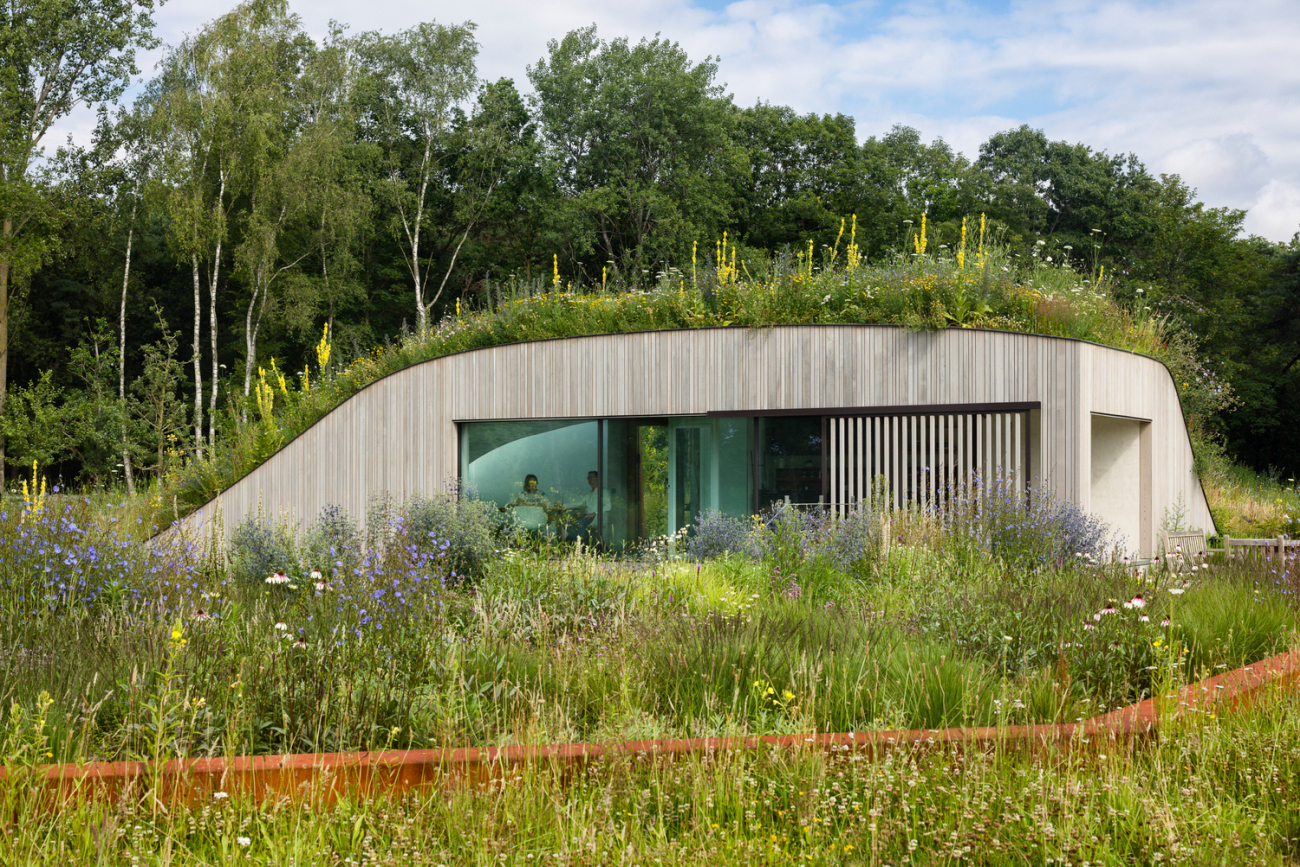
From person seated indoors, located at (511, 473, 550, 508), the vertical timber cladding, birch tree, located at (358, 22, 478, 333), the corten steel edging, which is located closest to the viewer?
the corten steel edging

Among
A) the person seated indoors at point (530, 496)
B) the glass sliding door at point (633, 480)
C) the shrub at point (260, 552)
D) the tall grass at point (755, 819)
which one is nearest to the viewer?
the tall grass at point (755, 819)

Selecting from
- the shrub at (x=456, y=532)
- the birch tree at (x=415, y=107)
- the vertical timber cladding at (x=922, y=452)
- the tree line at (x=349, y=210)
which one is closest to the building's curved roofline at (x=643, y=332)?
the vertical timber cladding at (x=922, y=452)

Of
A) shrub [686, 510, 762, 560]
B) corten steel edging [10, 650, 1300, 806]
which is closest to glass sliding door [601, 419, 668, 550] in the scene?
shrub [686, 510, 762, 560]

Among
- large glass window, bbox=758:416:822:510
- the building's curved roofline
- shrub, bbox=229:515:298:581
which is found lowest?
shrub, bbox=229:515:298:581

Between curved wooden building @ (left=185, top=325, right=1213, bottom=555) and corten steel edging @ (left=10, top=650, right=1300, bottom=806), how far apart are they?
657cm

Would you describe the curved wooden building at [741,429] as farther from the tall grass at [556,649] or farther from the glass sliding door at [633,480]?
the tall grass at [556,649]

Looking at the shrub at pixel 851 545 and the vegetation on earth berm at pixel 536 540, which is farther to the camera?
the shrub at pixel 851 545

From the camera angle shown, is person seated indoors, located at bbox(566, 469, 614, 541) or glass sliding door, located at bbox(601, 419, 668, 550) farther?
person seated indoors, located at bbox(566, 469, 614, 541)

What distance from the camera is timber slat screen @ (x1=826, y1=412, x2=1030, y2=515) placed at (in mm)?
9438

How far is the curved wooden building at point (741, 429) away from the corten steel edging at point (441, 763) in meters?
6.57

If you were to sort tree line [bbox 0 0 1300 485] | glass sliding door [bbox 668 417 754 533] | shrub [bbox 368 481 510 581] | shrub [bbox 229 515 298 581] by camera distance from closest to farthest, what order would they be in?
shrub [bbox 368 481 510 581] < shrub [bbox 229 515 298 581] < glass sliding door [bbox 668 417 754 533] < tree line [bbox 0 0 1300 485]

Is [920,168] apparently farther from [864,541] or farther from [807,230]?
[864,541]

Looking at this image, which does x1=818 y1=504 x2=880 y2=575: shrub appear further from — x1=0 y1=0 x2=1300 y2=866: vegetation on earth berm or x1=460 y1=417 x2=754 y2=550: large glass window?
x1=460 y1=417 x2=754 y2=550: large glass window

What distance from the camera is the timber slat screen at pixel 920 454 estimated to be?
9.44 meters
